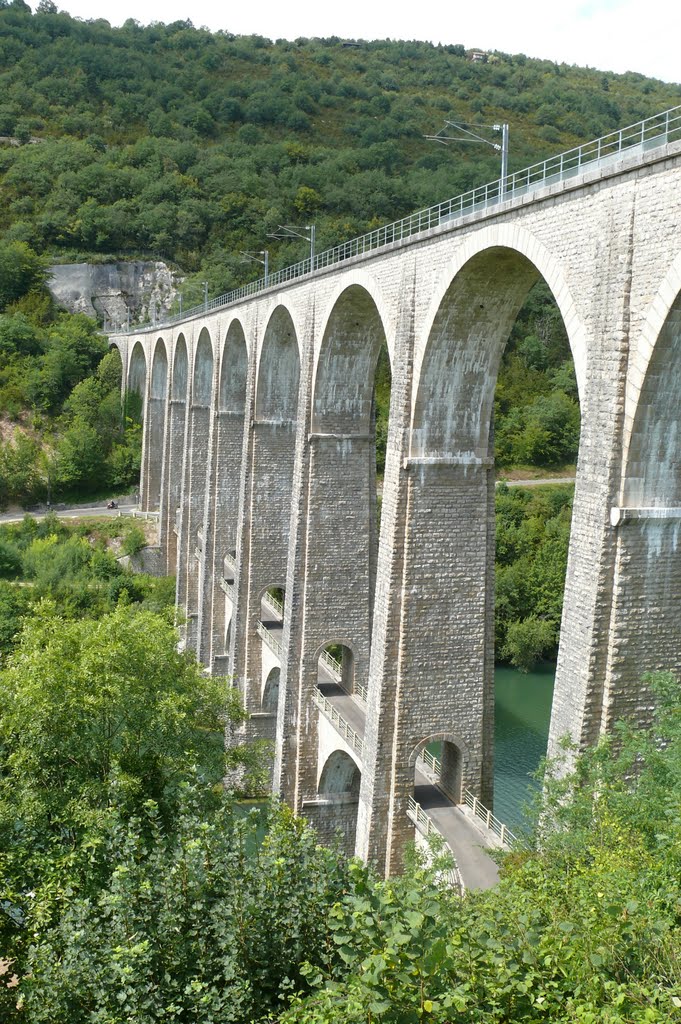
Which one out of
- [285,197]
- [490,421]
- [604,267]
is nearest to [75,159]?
[285,197]

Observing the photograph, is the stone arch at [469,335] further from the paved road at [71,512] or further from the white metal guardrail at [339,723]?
the paved road at [71,512]

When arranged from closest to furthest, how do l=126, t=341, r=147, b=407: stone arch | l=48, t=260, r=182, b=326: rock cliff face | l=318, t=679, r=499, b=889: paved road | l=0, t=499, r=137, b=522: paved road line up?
l=318, t=679, r=499, b=889: paved road < l=0, t=499, r=137, b=522: paved road < l=126, t=341, r=147, b=407: stone arch < l=48, t=260, r=182, b=326: rock cliff face

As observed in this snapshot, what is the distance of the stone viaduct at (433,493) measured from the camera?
10.2m

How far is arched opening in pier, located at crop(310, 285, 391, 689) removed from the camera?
2167cm

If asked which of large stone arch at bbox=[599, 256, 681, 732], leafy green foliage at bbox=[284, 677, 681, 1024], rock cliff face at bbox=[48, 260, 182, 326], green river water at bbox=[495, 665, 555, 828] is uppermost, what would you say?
rock cliff face at bbox=[48, 260, 182, 326]

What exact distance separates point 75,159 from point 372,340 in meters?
68.4

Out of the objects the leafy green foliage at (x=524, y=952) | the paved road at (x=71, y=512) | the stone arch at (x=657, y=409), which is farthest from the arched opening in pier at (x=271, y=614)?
the paved road at (x=71, y=512)

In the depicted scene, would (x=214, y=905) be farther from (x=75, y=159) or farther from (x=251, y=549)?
(x=75, y=159)

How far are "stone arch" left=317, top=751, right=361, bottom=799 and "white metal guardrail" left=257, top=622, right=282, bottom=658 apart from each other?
14.1 ft

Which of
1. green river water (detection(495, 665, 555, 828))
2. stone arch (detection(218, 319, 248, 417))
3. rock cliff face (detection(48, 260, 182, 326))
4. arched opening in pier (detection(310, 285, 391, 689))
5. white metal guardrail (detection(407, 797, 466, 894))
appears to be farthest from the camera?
rock cliff face (detection(48, 260, 182, 326))

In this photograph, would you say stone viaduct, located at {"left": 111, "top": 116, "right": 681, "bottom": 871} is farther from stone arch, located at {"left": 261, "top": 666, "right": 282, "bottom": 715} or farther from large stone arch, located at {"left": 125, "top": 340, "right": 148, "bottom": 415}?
large stone arch, located at {"left": 125, "top": 340, "right": 148, "bottom": 415}

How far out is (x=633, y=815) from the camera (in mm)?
8523

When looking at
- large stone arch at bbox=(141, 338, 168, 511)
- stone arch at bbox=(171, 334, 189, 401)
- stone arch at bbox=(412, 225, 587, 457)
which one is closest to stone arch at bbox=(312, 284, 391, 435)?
stone arch at bbox=(412, 225, 587, 457)

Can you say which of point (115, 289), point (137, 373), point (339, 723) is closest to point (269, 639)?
point (339, 723)
